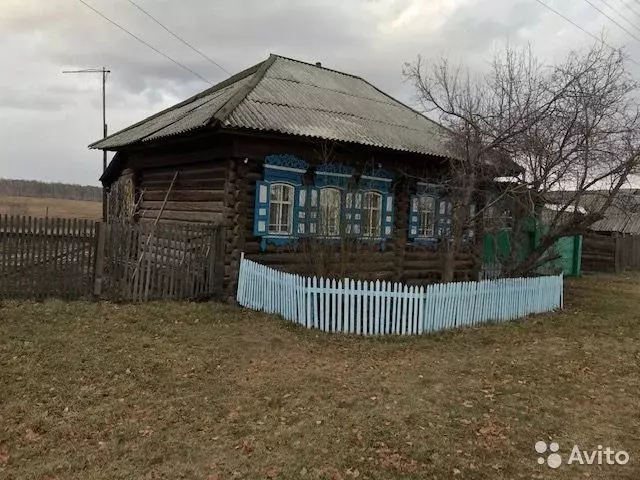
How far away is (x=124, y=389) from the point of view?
5.67 meters

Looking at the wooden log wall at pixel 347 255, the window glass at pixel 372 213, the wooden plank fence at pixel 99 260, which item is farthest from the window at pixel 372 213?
the wooden plank fence at pixel 99 260

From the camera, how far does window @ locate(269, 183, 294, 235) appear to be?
1133 centimetres

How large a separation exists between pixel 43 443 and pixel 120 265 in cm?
536

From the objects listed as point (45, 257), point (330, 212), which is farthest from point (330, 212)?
point (45, 257)

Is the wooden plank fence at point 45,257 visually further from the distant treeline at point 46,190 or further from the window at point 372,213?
the distant treeline at point 46,190

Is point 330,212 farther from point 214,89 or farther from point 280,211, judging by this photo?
point 214,89

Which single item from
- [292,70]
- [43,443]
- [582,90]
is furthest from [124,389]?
[292,70]

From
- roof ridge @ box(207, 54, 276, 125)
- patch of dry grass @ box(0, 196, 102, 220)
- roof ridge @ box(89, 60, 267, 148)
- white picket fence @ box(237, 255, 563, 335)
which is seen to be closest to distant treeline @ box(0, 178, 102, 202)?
patch of dry grass @ box(0, 196, 102, 220)

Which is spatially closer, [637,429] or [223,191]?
[637,429]

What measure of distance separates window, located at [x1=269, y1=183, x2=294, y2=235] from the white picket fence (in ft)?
4.78

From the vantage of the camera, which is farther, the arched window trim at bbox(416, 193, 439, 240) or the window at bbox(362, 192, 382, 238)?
the arched window trim at bbox(416, 193, 439, 240)

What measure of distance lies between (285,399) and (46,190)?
9726 centimetres

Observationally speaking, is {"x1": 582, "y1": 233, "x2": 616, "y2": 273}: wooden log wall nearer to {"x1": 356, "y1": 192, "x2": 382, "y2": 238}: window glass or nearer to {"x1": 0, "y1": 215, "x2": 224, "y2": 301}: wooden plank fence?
{"x1": 356, "y1": 192, "x2": 382, "y2": 238}: window glass

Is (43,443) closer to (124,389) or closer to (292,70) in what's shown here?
(124,389)
